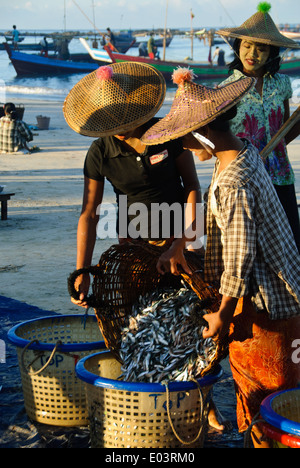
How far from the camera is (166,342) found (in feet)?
11.2

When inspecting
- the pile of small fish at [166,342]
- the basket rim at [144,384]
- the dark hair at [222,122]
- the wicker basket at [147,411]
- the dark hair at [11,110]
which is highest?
the dark hair at [11,110]

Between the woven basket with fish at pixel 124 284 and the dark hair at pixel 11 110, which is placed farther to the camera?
the dark hair at pixel 11 110

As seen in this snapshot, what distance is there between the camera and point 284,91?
4.37 meters

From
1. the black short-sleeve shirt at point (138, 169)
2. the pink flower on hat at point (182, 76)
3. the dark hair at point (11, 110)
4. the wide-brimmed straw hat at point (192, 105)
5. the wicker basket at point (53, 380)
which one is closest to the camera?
the wide-brimmed straw hat at point (192, 105)

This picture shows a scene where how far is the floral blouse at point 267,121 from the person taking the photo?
4207 millimetres

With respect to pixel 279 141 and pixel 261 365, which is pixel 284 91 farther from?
pixel 261 365

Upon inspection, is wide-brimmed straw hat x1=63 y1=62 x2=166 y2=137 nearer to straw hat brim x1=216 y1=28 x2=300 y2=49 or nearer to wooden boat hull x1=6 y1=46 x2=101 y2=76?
straw hat brim x1=216 y1=28 x2=300 y2=49

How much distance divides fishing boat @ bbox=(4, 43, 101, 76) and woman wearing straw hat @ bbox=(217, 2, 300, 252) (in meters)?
50.6

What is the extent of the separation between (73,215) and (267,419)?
6526 millimetres

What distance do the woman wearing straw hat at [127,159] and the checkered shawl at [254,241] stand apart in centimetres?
79

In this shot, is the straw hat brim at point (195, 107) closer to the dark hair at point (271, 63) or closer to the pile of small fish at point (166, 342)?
the pile of small fish at point (166, 342)

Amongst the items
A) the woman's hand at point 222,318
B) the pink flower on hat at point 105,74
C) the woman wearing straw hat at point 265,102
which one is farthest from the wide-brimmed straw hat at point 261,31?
the woman's hand at point 222,318
